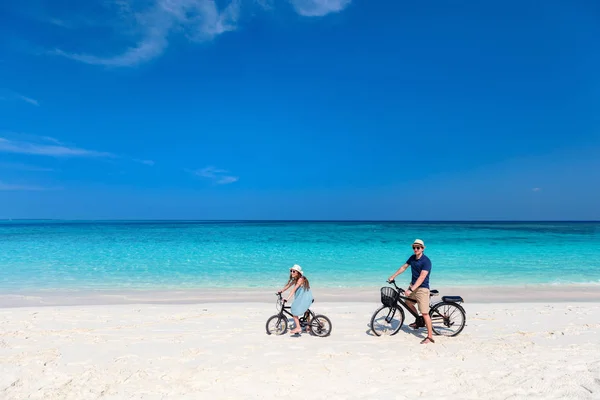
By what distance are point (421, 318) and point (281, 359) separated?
3165 mm

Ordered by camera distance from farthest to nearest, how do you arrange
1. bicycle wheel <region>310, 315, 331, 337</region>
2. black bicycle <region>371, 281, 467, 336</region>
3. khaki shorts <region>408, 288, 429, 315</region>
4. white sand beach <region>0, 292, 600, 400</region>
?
bicycle wheel <region>310, 315, 331, 337</region>, black bicycle <region>371, 281, 467, 336</region>, khaki shorts <region>408, 288, 429, 315</region>, white sand beach <region>0, 292, 600, 400</region>

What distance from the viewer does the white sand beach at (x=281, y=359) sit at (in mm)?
4852

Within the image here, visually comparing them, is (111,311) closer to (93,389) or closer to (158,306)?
(158,306)

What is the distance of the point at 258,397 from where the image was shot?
4.72 meters

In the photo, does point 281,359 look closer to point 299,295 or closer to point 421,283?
point 299,295

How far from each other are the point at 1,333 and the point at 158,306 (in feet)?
12.1

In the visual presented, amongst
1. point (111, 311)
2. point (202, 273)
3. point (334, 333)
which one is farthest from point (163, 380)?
point (202, 273)

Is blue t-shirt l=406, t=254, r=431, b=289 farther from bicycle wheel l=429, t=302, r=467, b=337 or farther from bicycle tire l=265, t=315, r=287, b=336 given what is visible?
bicycle tire l=265, t=315, r=287, b=336

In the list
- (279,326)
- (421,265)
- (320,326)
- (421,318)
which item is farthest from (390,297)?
(279,326)

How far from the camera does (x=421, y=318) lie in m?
7.52

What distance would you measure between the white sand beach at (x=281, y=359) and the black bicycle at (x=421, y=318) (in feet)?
0.80

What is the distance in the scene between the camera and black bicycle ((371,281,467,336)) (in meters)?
7.17

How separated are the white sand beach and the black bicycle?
0.24 m

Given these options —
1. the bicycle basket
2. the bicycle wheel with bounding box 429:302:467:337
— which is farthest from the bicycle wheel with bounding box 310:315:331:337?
the bicycle wheel with bounding box 429:302:467:337
